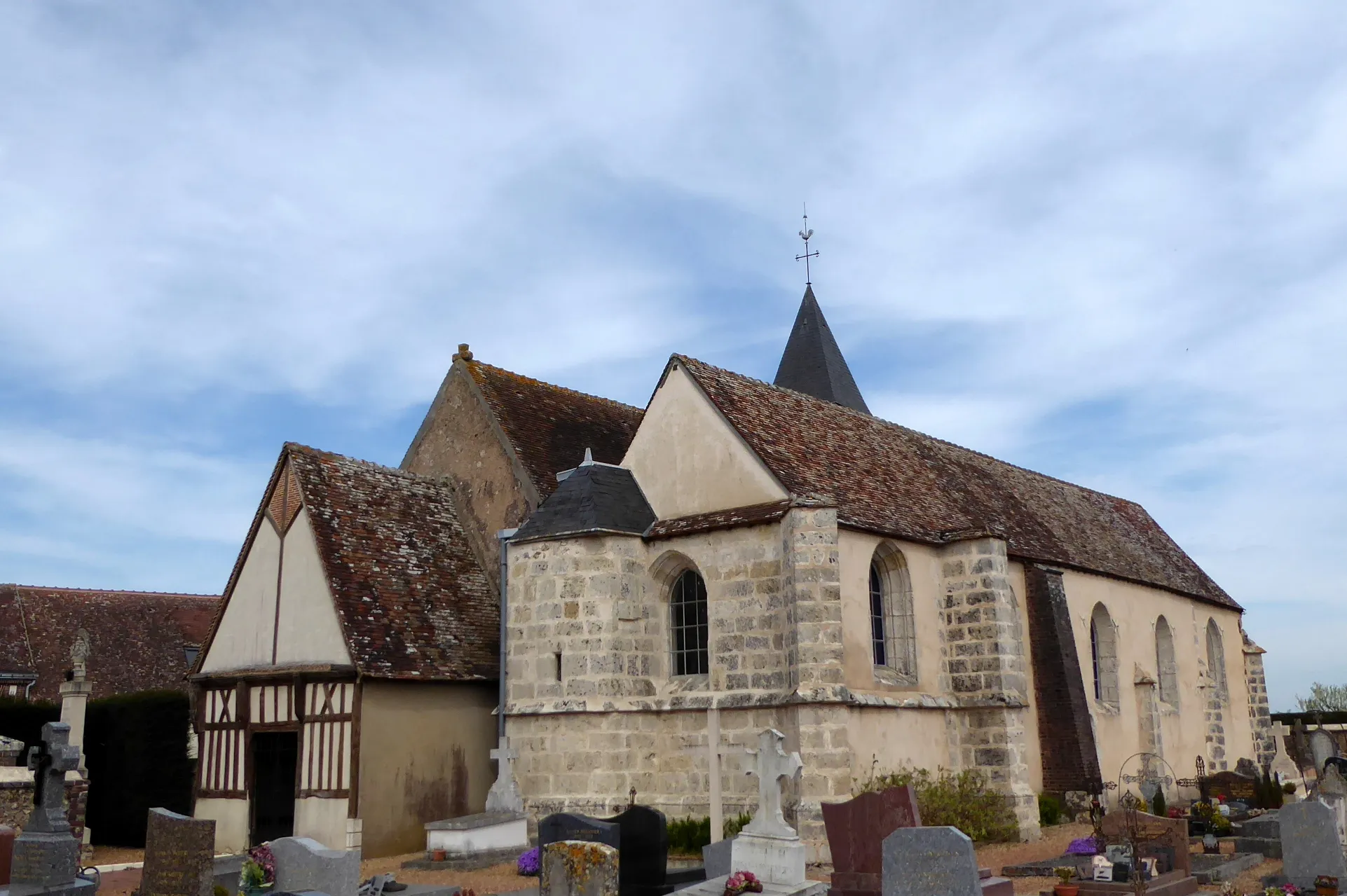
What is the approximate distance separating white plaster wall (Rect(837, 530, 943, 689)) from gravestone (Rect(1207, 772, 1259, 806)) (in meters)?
6.19

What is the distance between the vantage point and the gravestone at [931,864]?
812 cm

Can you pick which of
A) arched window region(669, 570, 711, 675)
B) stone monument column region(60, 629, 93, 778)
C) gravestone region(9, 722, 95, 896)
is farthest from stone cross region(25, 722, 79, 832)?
arched window region(669, 570, 711, 675)

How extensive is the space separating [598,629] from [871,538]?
156 inches

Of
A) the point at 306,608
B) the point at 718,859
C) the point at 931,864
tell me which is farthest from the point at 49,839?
the point at 306,608

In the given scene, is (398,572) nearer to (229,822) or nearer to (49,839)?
(229,822)

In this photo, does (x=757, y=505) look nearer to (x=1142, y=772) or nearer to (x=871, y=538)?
(x=871, y=538)

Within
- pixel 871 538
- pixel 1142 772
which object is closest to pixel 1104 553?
pixel 1142 772

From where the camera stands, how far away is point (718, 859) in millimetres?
11594

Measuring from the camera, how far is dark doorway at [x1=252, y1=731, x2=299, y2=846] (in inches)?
680

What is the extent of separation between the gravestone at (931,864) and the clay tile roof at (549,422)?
11288mm

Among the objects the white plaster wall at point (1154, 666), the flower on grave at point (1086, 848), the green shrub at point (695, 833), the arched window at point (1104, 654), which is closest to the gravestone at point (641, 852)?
the green shrub at point (695, 833)

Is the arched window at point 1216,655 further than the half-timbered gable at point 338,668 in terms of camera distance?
Yes

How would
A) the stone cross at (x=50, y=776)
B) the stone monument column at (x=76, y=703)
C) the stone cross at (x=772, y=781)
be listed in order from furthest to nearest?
the stone monument column at (x=76, y=703), the stone cross at (x=772, y=781), the stone cross at (x=50, y=776)

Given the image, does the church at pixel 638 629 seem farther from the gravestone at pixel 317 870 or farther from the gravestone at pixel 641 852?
the gravestone at pixel 317 870
